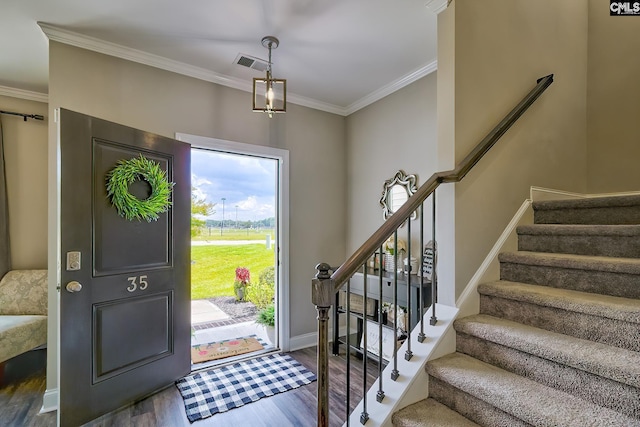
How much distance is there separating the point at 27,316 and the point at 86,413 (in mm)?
1336

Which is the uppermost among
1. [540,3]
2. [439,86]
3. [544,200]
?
[540,3]

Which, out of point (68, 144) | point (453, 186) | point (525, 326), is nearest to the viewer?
point (525, 326)

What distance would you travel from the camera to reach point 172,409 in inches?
88.1

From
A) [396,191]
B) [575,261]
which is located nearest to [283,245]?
[396,191]

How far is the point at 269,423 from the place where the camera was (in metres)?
2.09

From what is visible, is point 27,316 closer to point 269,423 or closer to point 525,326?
point 269,423

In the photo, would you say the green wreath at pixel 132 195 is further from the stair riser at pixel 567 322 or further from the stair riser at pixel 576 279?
the stair riser at pixel 576 279

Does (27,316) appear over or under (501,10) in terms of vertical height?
under

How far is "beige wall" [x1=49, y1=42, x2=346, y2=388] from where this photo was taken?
92.7 inches

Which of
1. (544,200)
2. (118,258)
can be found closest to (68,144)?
(118,258)

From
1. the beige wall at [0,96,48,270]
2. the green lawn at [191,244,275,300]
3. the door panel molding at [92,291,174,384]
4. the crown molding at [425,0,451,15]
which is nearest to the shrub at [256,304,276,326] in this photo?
the door panel molding at [92,291,174,384]

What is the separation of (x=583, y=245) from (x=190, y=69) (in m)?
3.28

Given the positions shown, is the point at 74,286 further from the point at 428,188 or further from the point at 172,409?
the point at 428,188

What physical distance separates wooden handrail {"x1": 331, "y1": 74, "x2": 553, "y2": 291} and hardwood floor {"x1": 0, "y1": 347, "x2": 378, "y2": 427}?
1454 mm
